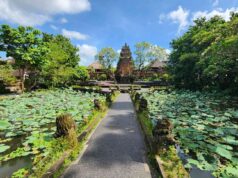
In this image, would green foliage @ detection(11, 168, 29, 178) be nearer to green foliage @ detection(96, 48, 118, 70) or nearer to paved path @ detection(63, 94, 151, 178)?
paved path @ detection(63, 94, 151, 178)

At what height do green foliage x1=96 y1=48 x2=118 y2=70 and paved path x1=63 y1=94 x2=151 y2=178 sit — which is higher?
green foliage x1=96 y1=48 x2=118 y2=70

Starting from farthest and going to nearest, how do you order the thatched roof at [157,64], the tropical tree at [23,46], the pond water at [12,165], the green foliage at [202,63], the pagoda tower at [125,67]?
the thatched roof at [157,64], the pagoda tower at [125,67], the tropical tree at [23,46], the green foliage at [202,63], the pond water at [12,165]

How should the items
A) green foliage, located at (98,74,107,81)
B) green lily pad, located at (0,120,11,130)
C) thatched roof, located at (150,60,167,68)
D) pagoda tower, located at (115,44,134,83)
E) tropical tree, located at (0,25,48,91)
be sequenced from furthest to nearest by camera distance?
thatched roof, located at (150,60,167,68) < green foliage, located at (98,74,107,81) < pagoda tower, located at (115,44,134,83) < tropical tree, located at (0,25,48,91) < green lily pad, located at (0,120,11,130)

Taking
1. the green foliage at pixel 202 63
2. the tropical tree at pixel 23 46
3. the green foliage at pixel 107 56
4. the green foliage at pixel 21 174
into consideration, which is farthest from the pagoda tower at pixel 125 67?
Result: the green foliage at pixel 21 174

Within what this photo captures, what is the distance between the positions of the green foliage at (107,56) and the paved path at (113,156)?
109ft

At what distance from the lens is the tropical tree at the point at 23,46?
17000 millimetres

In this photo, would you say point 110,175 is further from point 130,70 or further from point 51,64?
point 130,70

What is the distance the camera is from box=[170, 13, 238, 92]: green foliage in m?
13.5

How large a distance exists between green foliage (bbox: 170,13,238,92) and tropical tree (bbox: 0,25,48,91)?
630 inches

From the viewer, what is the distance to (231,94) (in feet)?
49.6

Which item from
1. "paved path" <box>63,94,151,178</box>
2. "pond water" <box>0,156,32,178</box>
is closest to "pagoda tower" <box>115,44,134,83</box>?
"paved path" <box>63,94,151,178</box>

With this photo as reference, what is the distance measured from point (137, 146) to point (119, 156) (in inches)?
33.1

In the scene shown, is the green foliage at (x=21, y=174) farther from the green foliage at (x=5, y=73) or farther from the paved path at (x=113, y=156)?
the green foliage at (x=5, y=73)

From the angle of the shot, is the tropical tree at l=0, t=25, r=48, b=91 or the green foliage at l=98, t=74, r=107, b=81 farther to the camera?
the green foliage at l=98, t=74, r=107, b=81
